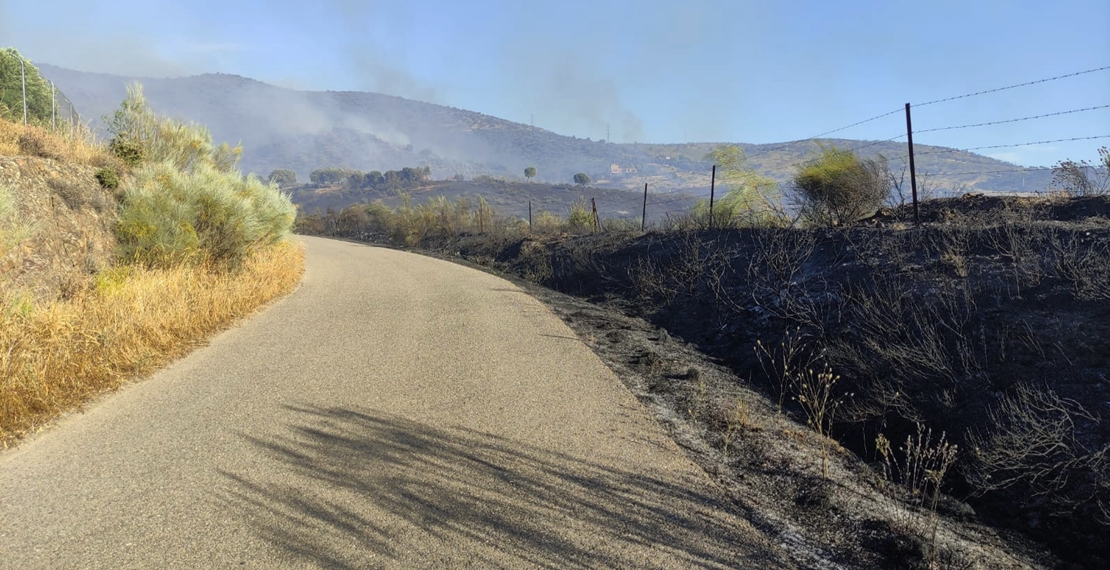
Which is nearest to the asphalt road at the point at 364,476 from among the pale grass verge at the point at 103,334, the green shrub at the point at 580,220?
the pale grass verge at the point at 103,334

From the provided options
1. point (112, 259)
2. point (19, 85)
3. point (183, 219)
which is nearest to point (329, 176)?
point (19, 85)

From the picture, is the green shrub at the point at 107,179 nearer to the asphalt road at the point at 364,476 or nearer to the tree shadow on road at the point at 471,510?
the asphalt road at the point at 364,476

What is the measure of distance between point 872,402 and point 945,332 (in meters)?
1.36

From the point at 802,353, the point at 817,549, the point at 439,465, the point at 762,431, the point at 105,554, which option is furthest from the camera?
the point at 802,353

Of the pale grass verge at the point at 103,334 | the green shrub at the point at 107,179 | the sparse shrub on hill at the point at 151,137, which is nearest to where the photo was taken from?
the pale grass verge at the point at 103,334

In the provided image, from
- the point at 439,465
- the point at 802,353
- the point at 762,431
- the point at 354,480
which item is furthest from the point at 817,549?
the point at 802,353

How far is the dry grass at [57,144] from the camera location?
8.71 m

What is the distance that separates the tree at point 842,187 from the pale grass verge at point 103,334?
1156 cm

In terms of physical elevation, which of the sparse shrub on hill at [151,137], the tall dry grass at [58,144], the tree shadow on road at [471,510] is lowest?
the tree shadow on road at [471,510]

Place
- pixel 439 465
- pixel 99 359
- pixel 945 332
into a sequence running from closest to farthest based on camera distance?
pixel 439 465, pixel 99 359, pixel 945 332

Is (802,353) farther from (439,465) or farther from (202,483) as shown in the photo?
(202,483)

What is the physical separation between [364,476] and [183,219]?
28.3ft

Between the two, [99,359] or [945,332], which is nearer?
[99,359]

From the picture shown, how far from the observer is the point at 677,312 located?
35.2ft
